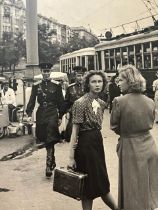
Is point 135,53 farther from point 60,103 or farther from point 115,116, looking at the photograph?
point 115,116

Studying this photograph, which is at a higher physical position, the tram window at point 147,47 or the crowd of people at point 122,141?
the tram window at point 147,47

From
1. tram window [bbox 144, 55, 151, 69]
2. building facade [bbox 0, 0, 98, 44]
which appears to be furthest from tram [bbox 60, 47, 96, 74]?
building facade [bbox 0, 0, 98, 44]

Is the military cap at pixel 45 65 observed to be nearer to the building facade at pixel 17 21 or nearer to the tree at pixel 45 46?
the tree at pixel 45 46

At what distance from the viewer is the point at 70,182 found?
5262 millimetres

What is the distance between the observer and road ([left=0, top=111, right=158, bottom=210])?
6359 mm

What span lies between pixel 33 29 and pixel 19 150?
12.2 m

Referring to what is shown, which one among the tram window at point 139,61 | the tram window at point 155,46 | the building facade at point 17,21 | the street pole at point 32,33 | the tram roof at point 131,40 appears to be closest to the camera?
the tram window at point 155,46

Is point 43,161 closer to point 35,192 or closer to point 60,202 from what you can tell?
point 35,192

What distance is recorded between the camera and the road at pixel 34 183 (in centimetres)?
636

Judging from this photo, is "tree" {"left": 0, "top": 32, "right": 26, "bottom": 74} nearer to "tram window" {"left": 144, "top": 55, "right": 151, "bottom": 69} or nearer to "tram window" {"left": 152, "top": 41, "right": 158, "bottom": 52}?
"tram window" {"left": 144, "top": 55, "right": 151, "bottom": 69}

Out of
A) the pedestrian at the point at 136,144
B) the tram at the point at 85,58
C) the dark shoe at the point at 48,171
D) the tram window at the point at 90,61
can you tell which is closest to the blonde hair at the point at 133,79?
the pedestrian at the point at 136,144

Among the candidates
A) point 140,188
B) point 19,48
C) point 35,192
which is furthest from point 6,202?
point 19,48

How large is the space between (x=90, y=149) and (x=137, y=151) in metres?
0.65

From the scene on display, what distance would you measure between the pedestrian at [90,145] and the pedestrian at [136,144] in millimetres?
473
